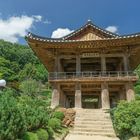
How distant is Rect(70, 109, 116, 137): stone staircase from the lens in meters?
14.2

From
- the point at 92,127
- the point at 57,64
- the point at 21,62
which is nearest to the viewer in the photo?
the point at 92,127

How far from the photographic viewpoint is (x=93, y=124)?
15352mm

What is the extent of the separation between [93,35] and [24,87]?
21.0 metres

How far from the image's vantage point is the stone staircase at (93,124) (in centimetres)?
1420

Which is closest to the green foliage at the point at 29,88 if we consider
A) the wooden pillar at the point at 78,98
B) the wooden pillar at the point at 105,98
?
the wooden pillar at the point at 78,98

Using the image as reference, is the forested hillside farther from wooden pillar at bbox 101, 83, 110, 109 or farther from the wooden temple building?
wooden pillar at bbox 101, 83, 110, 109

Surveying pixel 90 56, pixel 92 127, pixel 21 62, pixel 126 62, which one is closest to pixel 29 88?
pixel 90 56

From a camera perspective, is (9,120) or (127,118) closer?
(9,120)

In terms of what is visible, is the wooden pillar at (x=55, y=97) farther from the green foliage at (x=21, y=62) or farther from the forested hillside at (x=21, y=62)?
the green foliage at (x=21, y=62)

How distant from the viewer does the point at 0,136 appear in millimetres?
7137

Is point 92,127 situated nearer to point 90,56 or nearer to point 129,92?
point 129,92

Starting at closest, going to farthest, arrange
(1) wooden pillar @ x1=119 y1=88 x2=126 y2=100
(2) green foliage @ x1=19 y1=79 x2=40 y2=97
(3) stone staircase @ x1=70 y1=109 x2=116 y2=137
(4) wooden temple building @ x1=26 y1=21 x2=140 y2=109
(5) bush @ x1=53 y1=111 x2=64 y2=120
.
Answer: (3) stone staircase @ x1=70 y1=109 x2=116 y2=137
(5) bush @ x1=53 y1=111 x2=64 y2=120
(4) wooden temple building @ x1=26 y1=21 x2=140 y2=109
(1) wooden pillar @ x1=119 y1=88 x2=126 y2=100
(2) green foliage @ x1=19 y1=79 x2=40 y2=97

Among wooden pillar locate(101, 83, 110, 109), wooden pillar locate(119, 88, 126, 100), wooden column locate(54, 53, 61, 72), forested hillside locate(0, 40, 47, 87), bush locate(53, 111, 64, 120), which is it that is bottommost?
bush locate(53, 111, 64, 120)

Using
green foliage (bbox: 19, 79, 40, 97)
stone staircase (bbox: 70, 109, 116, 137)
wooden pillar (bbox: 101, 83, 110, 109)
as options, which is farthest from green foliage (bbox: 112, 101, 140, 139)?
green foliage (bbox: 19, 79, 40, 97)
